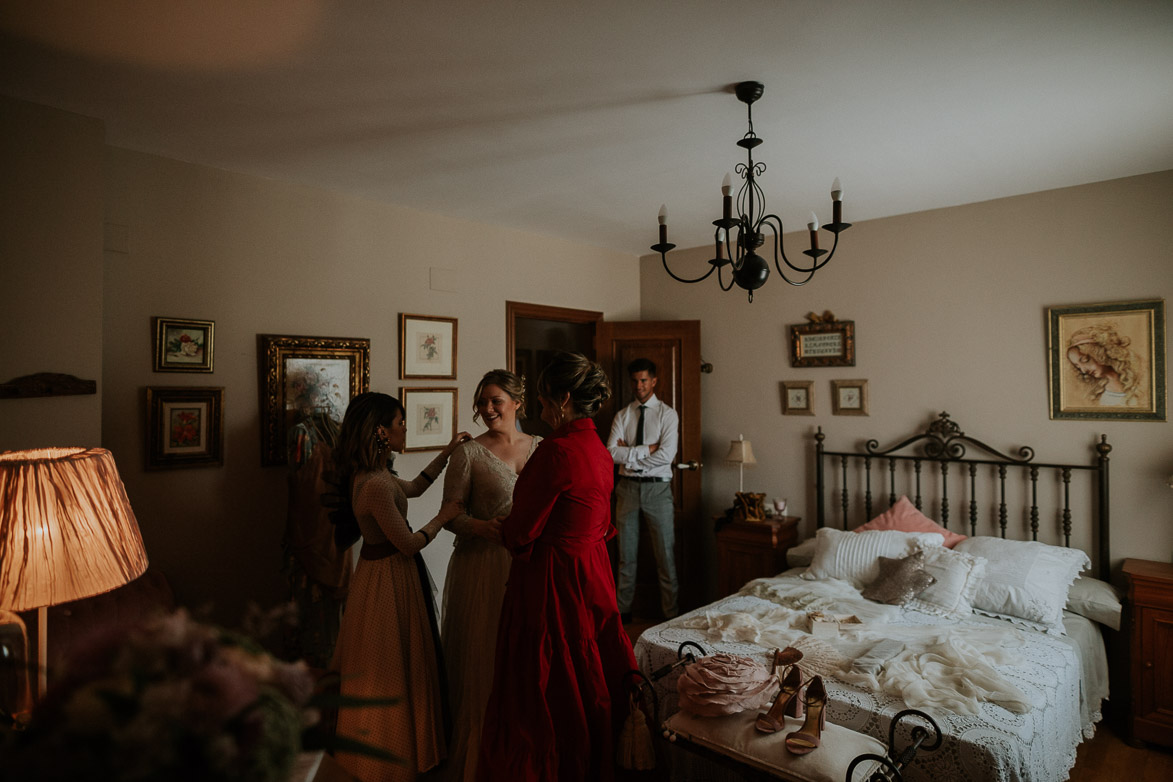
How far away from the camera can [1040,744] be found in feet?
6.61

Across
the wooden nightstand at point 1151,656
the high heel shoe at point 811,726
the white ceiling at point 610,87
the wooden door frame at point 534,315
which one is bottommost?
the wooden nightstand at point 1151,656

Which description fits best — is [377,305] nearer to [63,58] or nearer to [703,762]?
[63,58]

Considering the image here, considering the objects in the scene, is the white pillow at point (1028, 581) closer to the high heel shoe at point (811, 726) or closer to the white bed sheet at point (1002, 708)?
the white bed sheet at point (1002, 708)

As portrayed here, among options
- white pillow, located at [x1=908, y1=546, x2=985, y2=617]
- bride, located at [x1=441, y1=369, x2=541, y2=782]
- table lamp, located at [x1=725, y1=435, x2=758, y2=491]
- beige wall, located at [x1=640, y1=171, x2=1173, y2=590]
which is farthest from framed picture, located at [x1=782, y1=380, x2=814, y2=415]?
bride, located at [x1=441, y1=369, x2=541, y2=782]

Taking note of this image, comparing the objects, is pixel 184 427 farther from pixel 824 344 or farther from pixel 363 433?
pixel 824 344

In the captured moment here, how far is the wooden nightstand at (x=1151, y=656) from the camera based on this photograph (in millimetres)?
2918

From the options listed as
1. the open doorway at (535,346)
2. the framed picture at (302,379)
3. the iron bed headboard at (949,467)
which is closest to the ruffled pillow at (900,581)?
the iron bed headboard at (949,467)

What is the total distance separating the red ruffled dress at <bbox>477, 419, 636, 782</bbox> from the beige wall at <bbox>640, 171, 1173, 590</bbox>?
9.11 ft

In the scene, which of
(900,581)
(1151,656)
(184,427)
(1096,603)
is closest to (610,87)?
(184,427)

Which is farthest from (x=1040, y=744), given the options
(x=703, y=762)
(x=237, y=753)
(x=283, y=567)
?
(x=283, y=567)

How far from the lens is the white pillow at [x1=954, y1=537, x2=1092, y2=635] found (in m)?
2.91

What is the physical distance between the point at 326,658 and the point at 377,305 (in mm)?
1917

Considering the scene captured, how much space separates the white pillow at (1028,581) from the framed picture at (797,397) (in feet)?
4.82

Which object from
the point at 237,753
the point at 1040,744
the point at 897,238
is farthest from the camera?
the point at 897,238
